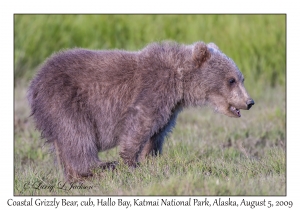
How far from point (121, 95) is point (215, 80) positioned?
110 centimetres

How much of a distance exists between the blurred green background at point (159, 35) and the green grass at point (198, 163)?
5.75 ft

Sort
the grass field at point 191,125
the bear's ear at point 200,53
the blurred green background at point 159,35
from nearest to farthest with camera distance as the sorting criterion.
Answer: the grass field at point 191,125 < the bear's ear at point 200,53 < the blurred green background at point 159,35

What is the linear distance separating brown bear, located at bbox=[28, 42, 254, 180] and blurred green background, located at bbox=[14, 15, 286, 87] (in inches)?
204

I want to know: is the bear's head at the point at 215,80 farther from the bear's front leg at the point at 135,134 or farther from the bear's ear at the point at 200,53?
the bear's front leg at the point at 135,134

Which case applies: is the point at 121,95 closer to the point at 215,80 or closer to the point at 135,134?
the point at 135,134

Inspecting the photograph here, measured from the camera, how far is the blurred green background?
40.0 feet

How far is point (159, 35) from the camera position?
12.8m

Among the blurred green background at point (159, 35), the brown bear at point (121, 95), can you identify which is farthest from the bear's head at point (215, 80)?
the blurred green background at point (159, 35)

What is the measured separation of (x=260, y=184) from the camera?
5539 millimetres

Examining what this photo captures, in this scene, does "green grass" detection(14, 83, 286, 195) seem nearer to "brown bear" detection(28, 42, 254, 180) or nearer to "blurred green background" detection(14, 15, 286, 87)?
"brown bear" detection(28, 42, 254, 180)

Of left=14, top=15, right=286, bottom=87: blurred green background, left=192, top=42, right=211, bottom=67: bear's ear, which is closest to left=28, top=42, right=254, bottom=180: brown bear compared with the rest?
left=192, top=42, right=211, bottom=67: bear's ear

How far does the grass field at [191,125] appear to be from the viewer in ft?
19.0

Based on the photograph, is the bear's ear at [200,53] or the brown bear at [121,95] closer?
the brown bear at [121,95]

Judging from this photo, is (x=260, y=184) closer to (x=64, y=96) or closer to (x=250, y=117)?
(x=64, y=96)
